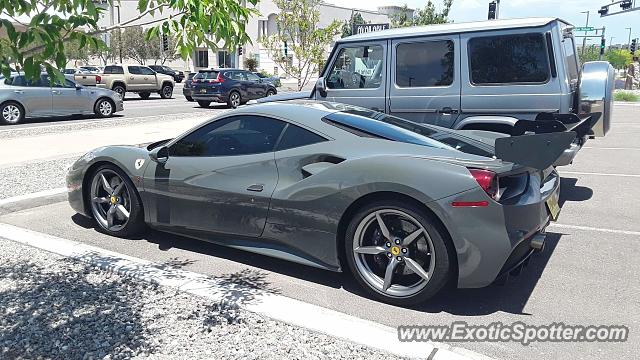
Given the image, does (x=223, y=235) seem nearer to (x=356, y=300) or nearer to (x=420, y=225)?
(x=356, y=300)

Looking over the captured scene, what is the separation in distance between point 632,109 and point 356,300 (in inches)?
848

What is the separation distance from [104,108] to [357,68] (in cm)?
1233

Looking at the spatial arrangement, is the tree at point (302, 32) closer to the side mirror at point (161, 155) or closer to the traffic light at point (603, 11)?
the side mirror at point (161, 155)

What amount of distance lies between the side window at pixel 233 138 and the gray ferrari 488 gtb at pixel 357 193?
1 cm

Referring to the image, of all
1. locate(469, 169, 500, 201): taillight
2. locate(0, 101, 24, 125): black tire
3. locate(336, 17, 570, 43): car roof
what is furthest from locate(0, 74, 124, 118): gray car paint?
locate(469, 169, 500, 201): taillight

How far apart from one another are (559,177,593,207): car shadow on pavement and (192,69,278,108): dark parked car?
16464 mm

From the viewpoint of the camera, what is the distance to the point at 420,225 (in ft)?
11.4

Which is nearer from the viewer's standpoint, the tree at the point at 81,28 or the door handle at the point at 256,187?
the tree at the point at 81,28

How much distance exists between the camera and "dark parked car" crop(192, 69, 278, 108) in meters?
21.9

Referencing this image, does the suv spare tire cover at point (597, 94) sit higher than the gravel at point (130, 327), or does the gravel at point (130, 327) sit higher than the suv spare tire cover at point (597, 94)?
the suv spare tire cover at point (597, 94)

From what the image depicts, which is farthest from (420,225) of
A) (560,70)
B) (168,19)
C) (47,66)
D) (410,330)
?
(560,70)

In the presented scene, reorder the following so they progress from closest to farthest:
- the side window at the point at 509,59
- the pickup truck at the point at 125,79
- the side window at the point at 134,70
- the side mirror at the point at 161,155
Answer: the side mirror at the point at 161,155, the side window at the point at 509,59, the pickup truck at the point at 125,79, the side window at the point at 134,70

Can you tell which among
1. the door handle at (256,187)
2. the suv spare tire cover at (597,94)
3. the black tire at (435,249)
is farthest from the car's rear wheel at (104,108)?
the black tire at (435,249)

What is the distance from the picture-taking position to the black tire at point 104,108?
16688 millimetres
